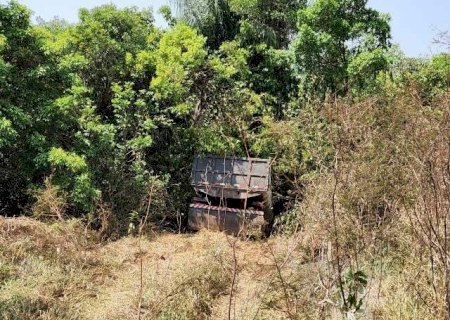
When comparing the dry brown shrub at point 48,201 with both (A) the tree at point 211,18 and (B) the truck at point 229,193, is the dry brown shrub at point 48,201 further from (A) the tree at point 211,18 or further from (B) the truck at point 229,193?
(A) the tree at point 211,18

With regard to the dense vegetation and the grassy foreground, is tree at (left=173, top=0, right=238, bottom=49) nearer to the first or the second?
the dense vegetation

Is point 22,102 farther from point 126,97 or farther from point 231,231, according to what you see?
point 231,231

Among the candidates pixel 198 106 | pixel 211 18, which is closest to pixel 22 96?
pixel 198 106

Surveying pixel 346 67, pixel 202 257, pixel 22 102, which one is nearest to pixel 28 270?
pixel 202 257

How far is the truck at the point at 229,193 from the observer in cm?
904

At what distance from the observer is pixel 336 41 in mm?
10664

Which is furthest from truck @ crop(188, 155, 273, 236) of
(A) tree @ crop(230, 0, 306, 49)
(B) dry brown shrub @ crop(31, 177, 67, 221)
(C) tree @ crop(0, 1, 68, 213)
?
(A) tree @ crop(230, 0, 306, 49)

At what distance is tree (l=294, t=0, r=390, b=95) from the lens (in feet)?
33.9

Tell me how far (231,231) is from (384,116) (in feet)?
12.3

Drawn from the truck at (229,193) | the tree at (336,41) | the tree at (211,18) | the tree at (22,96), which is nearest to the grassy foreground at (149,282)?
the truck at (229,193)

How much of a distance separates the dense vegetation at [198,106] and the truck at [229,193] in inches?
17.5

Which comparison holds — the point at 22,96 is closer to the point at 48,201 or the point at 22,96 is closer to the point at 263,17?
the point at 48,201

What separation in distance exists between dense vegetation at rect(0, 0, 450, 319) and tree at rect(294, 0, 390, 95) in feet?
0.10

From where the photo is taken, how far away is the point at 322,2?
406 inches
